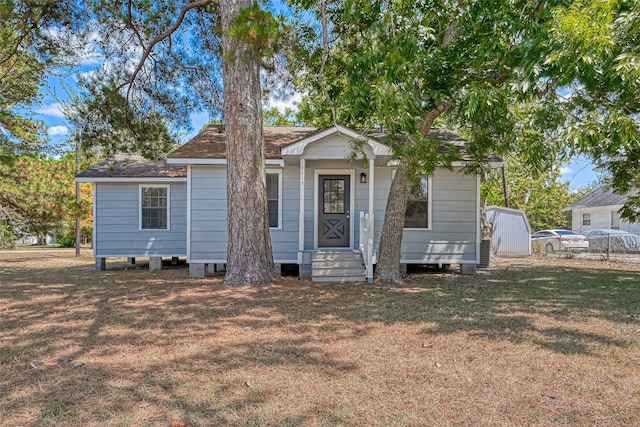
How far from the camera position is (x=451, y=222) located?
31.9 ft

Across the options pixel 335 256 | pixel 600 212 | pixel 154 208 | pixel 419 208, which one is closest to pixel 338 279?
pixel 335 256

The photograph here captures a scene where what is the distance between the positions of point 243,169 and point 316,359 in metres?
4.35

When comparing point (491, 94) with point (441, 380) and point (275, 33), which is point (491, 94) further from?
point (441, 380)

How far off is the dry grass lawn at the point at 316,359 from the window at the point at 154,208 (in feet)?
15.4

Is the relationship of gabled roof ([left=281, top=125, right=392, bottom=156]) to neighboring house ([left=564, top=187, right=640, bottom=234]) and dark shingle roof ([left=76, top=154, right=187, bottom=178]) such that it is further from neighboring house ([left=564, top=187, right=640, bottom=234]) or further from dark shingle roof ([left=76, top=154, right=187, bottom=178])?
neighboring house ([left=564, top=187, right=640, bottom=234])

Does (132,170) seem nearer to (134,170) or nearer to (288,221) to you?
(134,170)

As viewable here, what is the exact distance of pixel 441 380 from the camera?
321 cm

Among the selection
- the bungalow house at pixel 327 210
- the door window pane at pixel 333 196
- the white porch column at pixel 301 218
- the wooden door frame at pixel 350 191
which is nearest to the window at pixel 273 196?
the bungalow house at pixel 327 210

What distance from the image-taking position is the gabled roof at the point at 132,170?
11195 millimetres

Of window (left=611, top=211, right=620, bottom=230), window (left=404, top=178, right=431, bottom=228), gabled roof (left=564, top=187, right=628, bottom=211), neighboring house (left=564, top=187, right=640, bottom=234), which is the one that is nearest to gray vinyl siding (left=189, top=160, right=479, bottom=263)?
window (left=404, top=178, right=431, bottom=228)

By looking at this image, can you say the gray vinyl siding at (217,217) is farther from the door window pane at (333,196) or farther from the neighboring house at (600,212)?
the neighboring house at (600,212)

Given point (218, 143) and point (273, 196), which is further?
point (218, 143)

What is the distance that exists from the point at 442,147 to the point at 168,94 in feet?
24.5

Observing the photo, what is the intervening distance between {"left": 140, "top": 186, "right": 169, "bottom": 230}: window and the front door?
15.3 feet
